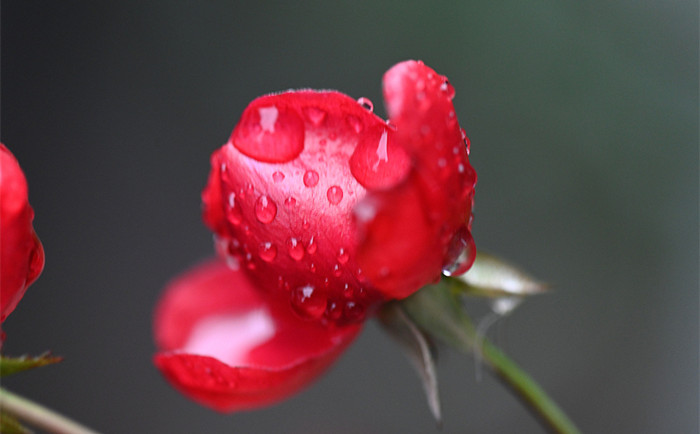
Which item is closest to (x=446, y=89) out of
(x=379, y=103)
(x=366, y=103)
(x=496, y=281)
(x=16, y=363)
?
(x=366, y=103)

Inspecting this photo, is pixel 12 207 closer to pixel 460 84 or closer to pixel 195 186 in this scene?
pixel 195 186

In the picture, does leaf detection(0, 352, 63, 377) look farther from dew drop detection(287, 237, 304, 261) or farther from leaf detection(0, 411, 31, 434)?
dew drop detection(287, 237, 304, 261)

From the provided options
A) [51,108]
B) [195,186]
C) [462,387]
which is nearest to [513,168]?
[462,387]

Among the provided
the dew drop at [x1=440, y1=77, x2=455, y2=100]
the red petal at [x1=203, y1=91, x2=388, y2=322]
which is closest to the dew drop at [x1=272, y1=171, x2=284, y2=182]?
the red petal at [x1=203, y1=91, x2=388, y2=322]

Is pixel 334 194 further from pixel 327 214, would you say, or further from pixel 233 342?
pixel 233 342

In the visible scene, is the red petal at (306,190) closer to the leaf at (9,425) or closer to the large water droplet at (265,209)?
the large water droplet at (265,209)

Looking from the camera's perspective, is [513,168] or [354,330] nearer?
[354,330]
